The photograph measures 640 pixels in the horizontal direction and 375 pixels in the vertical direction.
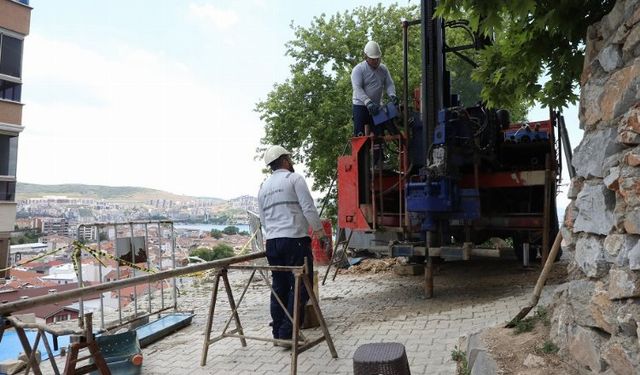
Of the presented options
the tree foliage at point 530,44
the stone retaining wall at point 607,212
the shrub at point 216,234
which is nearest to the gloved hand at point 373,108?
the tree foliage at point 530,44

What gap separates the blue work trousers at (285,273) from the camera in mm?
5543

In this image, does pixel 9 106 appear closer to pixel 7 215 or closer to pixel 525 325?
pixel 7 215

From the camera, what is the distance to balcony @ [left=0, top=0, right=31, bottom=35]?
17.8 meters

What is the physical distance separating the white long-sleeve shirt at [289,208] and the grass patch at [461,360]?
5.89 feet

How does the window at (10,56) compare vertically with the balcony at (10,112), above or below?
above

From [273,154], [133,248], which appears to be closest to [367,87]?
[273,154]

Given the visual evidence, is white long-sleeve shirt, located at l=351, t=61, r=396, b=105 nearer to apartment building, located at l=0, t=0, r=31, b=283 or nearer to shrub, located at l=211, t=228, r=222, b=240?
shrub, located at l=211, t=228, r=222, b=240

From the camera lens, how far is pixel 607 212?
10.3ft

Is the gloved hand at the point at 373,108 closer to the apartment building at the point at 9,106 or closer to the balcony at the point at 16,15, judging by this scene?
the apartment building at the point at 9,106

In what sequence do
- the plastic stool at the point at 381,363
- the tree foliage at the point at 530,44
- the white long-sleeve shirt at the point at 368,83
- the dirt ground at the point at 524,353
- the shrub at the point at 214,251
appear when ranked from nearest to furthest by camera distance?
the dirt ground at the point at 524,353 < the tree foliage at the point at 530,44 < the plastic stool at the point at 381,363 < the white long-sleeve shirt at the point at 368,83 < the shrub at the point at 214,251

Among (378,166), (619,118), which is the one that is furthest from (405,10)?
(619,118)

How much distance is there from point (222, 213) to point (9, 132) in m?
8.97

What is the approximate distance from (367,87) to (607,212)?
5.06 meters

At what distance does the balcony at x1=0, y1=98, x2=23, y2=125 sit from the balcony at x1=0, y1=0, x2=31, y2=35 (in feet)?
8.57
